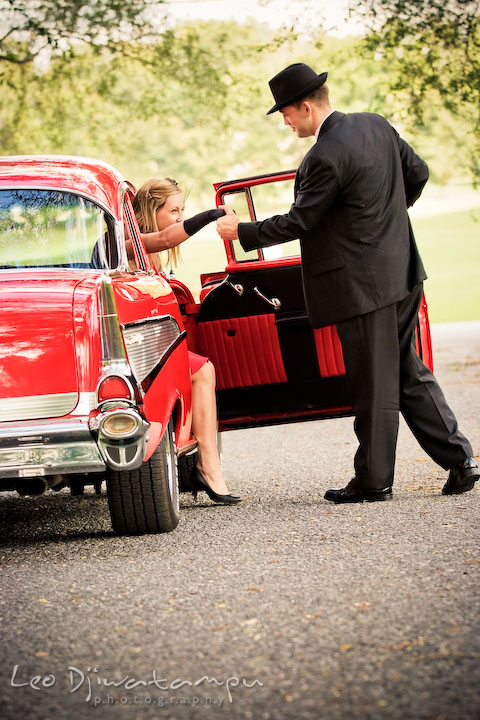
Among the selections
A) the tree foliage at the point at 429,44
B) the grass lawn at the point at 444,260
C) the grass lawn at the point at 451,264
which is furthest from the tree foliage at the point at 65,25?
the grass lawn at the point at 451,264

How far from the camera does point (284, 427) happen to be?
427 inches

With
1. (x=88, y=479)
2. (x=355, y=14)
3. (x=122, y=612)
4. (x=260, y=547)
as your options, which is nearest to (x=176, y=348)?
(x=88, y=479)

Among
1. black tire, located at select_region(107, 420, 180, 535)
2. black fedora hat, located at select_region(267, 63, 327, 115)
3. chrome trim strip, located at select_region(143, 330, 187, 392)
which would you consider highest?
black fedora hat, located at select_region(267, 63, 327, 115)

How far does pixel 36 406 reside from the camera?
14.9 ft

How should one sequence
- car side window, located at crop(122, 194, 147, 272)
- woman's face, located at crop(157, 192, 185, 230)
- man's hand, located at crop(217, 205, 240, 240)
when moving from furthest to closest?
woman's face, located at crop(157, 192, 185, 230), man's hand, located at crop(217, 205, 240, 240), car side window, located at crop(122, 194, 147, 272)

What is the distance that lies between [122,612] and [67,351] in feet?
3.75

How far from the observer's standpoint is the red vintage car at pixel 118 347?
14.8 ft

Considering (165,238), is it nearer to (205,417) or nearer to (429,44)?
(205,417)

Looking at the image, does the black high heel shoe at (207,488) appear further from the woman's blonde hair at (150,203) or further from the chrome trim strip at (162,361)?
the woman's blonde hair at (150,203)

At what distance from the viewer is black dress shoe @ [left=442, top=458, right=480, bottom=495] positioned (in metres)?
5.88

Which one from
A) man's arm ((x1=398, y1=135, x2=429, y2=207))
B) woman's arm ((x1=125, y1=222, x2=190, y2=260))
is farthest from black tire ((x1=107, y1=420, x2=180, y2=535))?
man's arm ((x1=398, y1=135, x2=429, y2=207))

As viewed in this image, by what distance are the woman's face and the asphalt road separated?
173cm

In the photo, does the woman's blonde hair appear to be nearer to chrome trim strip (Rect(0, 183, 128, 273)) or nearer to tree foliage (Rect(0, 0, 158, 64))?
chrome trim strip (Rect(0, 183, 128, 273))

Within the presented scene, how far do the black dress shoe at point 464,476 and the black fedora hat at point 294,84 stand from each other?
215 cm
